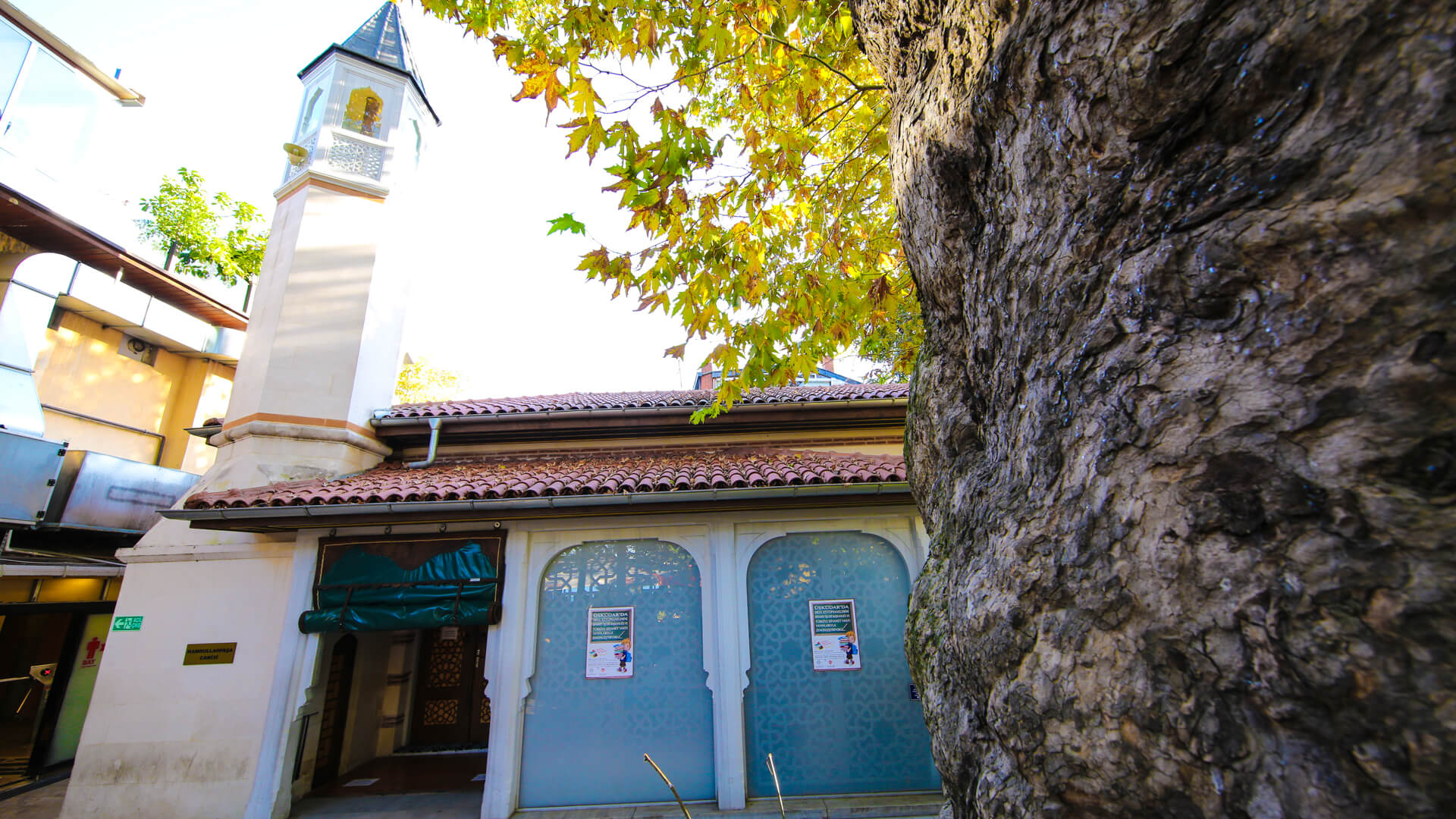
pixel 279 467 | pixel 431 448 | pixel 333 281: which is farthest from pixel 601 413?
pixel 333 281

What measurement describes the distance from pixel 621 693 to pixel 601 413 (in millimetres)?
3711

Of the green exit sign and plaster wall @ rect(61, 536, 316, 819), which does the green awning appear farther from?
the green exit sign

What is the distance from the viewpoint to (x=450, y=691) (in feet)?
30.9

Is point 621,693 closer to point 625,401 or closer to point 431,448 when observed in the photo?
point 625,401

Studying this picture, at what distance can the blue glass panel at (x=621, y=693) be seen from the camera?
5941 mm

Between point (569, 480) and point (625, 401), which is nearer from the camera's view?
point (569, 480)

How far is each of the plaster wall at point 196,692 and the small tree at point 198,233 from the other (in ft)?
40.7

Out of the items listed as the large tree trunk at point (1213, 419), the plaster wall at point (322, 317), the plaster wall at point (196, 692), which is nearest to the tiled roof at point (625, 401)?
the plaster wall at point (322, 317)

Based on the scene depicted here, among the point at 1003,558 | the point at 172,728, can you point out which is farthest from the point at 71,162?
the point at 1003,558

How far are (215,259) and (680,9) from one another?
18238 mm

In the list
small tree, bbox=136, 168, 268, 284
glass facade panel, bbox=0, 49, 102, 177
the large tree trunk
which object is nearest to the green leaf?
the large tree trunk

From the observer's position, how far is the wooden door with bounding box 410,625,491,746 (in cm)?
917

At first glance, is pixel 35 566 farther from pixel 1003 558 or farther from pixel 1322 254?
pixel 1322 254

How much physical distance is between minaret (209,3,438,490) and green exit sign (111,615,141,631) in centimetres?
165
